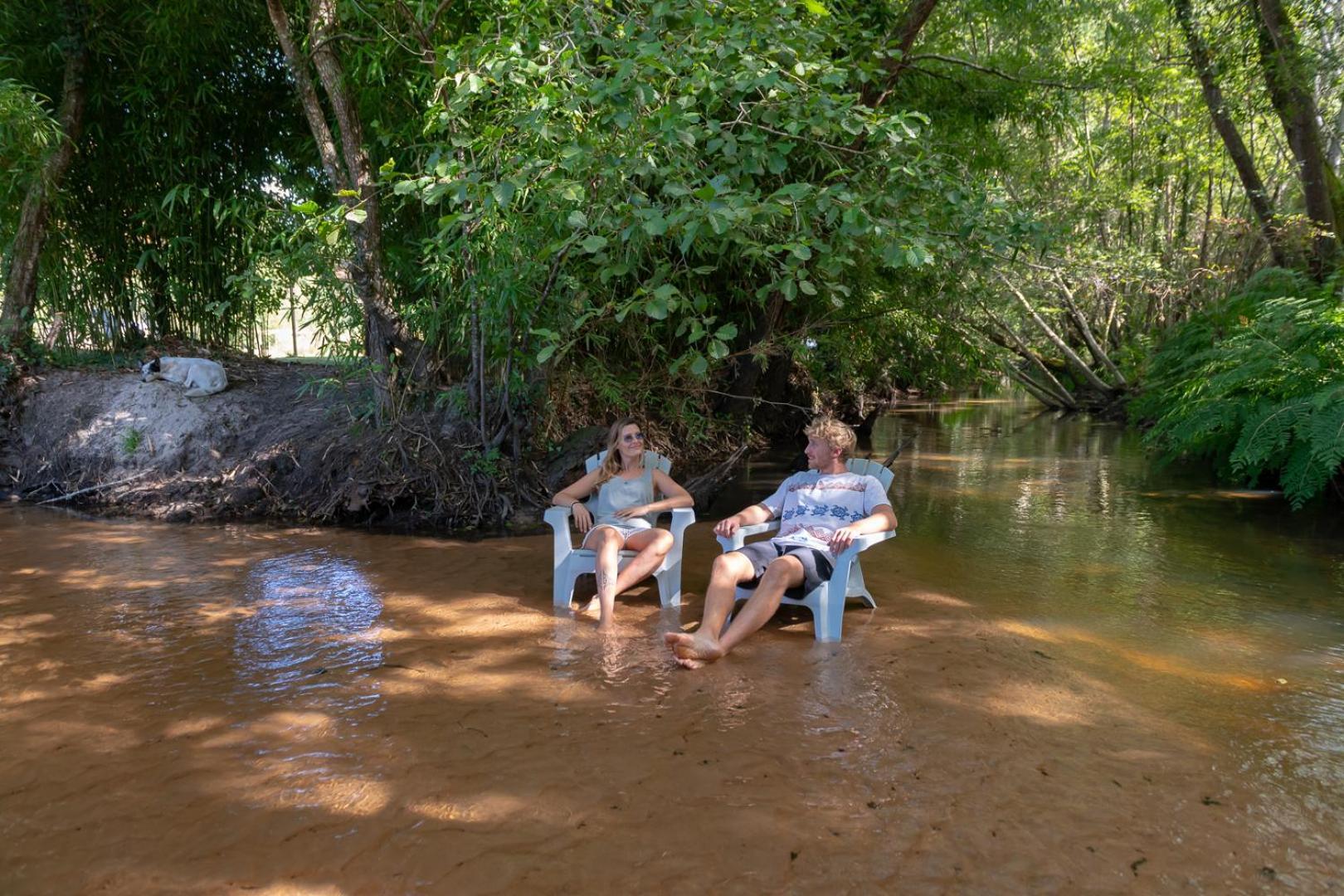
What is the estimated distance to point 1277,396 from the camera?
6.71 m

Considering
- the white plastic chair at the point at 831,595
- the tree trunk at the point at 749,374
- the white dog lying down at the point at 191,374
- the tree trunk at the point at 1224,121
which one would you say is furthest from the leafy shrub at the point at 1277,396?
the white dog lying down at the point at 191,374

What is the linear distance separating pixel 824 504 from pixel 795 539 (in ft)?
0.98

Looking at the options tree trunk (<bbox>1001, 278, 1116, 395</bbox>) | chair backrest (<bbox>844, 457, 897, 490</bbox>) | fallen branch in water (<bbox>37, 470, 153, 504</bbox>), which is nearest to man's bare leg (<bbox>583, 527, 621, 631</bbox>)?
chair backrest (<bbox>844, 457, 897, 490</bbox>)

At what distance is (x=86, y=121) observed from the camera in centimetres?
857

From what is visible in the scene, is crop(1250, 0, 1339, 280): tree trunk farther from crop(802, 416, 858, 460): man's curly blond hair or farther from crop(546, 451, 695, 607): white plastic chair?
crop(546, 451, 695, 607): white plastic chair

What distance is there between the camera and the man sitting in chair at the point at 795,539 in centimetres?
371

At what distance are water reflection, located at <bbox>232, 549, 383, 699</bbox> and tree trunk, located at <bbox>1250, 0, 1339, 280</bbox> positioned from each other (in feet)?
29.1

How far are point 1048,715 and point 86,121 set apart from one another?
9578 millimetres

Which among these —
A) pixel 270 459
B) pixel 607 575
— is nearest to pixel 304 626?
pixel 607 575

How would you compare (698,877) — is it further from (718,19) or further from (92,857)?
(718,19)

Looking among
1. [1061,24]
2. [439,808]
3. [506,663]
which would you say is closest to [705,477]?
[506,663]

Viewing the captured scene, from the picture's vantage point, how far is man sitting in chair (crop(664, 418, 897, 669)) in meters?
3.71

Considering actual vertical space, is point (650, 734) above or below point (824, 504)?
below

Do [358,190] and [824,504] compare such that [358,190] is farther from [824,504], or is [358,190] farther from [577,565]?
[824,504]
